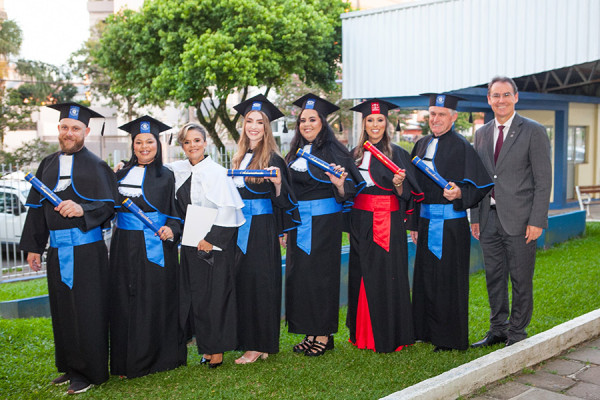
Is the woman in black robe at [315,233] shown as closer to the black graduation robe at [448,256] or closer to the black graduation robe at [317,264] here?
the black graduation robe at [317,264]

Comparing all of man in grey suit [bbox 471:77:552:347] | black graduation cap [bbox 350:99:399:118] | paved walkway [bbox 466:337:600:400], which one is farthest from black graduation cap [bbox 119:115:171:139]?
paved walkway [bbox 466:337:600:400]

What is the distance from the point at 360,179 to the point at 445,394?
183cm

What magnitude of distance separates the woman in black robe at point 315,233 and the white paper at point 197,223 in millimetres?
827

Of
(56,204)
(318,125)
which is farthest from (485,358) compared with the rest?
(56,204)

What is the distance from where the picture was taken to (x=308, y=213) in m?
5.09

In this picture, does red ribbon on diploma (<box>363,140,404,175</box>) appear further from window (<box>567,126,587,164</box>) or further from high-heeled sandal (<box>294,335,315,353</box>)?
window (<box>567,126,587,164</box>)

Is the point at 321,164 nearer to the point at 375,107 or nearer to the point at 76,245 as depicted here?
the point at 375,107

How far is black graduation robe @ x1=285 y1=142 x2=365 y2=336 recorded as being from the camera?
200 inches

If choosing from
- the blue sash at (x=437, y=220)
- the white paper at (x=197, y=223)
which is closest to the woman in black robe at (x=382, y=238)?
the blue sash at (x=437, y=220)

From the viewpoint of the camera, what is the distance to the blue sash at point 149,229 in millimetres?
4641

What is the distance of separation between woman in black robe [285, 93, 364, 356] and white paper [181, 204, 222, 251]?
827 millimetres

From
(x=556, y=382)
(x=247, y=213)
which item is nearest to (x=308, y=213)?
(x=247, y=213)

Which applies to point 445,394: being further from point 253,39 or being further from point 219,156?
point 253,39

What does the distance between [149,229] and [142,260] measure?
250mm
